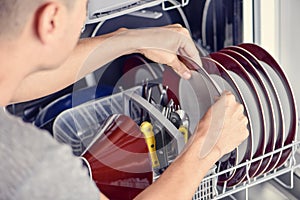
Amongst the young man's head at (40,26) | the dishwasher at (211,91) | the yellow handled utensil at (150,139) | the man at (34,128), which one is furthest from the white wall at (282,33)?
the young man's head at (40,26)

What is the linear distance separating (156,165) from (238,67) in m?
0.24

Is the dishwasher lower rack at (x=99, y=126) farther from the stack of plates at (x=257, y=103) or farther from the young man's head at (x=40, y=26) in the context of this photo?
the young man's head at (x=40, y=26)

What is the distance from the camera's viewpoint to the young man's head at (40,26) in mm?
768

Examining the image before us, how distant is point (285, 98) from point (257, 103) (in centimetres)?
8

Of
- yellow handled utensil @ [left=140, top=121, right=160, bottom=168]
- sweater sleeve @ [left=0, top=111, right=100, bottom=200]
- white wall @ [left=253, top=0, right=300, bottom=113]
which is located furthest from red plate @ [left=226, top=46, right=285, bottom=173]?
sweater sleeve @ [left=0, top=111, right=100, bottom=200]

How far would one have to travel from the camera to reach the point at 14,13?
30.1 inches

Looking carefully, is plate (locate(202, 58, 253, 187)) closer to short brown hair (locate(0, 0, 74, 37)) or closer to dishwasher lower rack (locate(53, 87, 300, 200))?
dishwasher lower rack (locate(53, 87, 300, 200))

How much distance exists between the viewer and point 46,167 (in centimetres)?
83

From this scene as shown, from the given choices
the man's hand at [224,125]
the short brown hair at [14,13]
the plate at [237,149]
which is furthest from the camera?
the plate at [237,149]

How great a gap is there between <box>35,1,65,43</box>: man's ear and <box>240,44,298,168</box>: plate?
61 centimetres

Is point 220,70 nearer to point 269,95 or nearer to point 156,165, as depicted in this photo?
point 269,95

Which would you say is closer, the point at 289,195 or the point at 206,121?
the point at 206,121

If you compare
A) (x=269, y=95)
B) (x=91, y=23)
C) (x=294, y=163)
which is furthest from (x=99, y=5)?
(x=294, y=163)

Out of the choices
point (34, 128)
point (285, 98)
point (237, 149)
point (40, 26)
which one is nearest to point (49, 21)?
point (40, 26)
